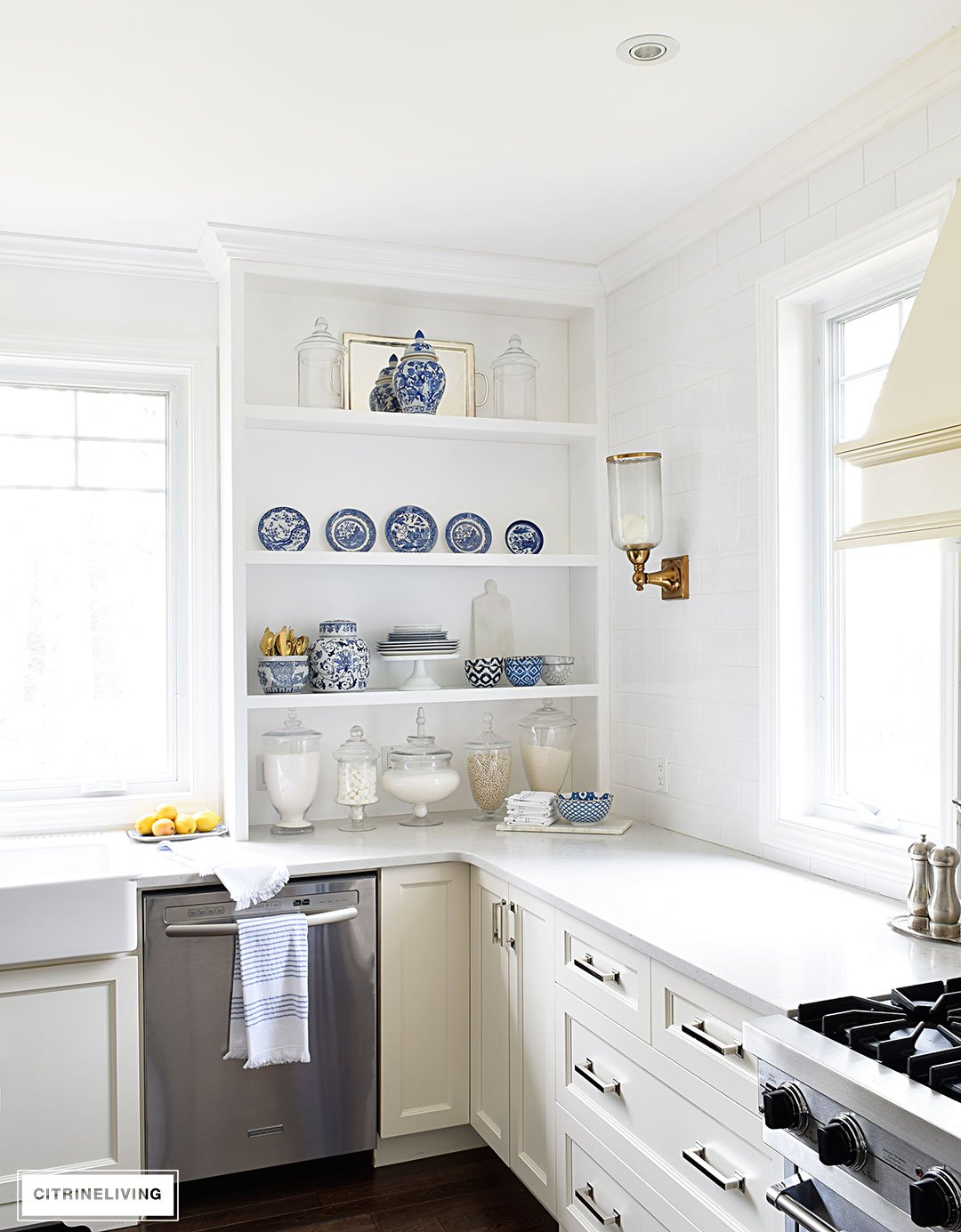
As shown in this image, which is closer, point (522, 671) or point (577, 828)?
point (577, 828)

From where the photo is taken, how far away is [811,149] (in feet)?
8.36

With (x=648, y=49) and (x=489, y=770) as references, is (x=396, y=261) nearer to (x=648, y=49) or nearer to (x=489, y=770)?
(x=648, y=49)

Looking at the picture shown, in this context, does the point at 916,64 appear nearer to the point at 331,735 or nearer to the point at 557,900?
the point at 557,900

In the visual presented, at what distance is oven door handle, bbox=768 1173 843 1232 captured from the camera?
4.87 ft

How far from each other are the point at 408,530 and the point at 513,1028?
1583 mm

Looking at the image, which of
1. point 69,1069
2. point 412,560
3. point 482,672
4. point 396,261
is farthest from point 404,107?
point 69,1069

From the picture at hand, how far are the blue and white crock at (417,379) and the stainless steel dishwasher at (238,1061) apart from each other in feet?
4.77

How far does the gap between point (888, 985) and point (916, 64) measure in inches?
70.7

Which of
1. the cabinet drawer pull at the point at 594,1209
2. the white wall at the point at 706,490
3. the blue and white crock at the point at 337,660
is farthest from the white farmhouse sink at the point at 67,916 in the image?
the white wall at the point at 706,490

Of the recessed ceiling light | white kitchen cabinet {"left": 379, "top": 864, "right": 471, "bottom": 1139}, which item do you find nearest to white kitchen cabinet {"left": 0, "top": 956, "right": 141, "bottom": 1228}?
white kitchen cabinet {"left": 379, "top": 864, "right": 471, "bottom": 1139}

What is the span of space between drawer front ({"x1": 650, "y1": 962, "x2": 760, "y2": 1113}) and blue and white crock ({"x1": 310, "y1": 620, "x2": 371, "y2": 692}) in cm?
149

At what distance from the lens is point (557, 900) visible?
247cm

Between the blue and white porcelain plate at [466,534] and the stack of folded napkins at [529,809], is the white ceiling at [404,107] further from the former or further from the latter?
the stack of folded napkins at [529,809]

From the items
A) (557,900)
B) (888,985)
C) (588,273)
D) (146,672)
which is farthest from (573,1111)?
(588,273)
